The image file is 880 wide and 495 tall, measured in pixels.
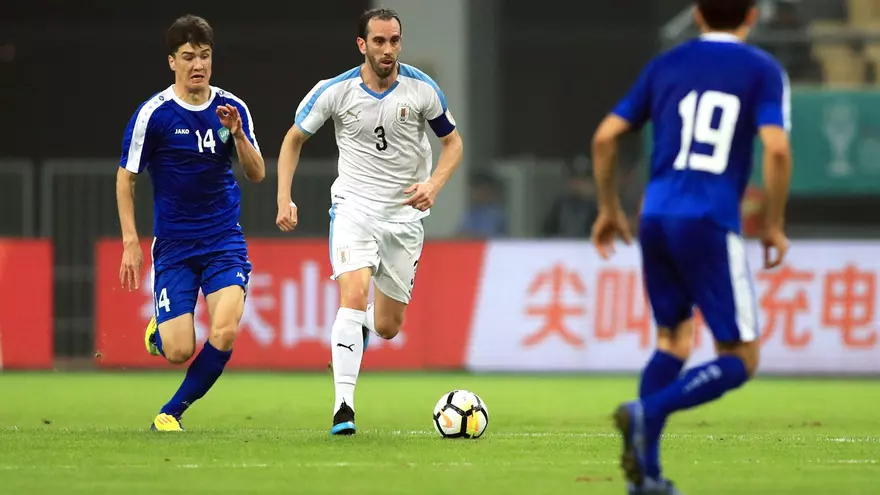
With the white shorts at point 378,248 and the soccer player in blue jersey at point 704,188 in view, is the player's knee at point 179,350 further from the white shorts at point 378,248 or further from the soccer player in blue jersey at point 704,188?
the soccer player in blue jersey at point 704,188

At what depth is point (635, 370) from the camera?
16625mm

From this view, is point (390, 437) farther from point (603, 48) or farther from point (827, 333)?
point (603, 48)

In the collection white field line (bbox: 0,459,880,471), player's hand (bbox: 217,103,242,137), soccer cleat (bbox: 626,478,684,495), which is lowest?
white field line (bbox: 0,459,880,471)

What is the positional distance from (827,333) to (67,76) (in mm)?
12584

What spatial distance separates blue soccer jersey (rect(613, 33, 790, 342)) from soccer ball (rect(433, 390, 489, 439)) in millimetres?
2567

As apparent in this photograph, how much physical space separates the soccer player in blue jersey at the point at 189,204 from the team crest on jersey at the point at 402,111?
2.82 ft

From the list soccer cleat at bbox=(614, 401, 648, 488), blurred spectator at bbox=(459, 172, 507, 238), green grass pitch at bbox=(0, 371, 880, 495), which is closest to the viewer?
soccer cleat at bbox=(614, 401, 648, 488)

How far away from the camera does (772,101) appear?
21.4ft

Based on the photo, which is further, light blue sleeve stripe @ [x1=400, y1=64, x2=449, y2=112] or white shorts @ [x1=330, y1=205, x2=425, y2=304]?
light blue sleeve stripe @ [x1=400, y1=64, x2=449, y2=112]

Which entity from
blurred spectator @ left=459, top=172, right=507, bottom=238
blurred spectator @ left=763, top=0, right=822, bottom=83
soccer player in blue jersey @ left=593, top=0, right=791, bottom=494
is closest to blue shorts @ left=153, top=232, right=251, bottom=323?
→ soccer player in blue jersey @ left=593, top=0, right=791, bottom=494

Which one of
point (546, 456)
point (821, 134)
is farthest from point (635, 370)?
point (546, 456)

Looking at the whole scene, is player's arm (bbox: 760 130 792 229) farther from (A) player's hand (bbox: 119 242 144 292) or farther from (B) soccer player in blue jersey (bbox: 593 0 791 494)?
(A) player's hand (bbox: 119 242 144 292)

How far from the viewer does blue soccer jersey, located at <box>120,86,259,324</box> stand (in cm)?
948

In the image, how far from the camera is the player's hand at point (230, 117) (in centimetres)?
895
